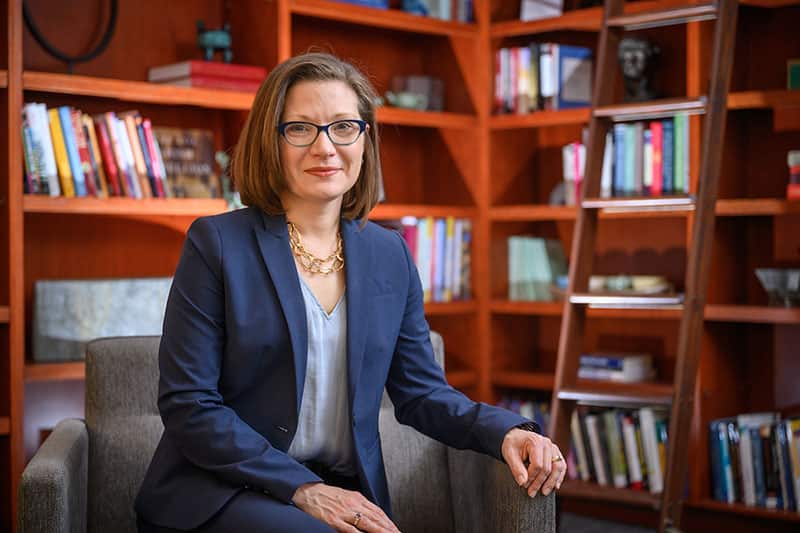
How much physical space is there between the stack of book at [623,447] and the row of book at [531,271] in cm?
51

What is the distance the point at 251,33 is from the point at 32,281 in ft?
3.61

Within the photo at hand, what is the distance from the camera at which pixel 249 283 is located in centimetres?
188

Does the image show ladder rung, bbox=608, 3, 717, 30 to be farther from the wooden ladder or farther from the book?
the book

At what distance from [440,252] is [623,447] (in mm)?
950

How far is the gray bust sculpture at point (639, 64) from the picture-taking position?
3814 millimetres

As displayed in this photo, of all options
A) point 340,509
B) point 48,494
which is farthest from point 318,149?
point 48,494

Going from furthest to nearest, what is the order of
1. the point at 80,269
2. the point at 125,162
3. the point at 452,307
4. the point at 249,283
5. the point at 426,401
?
1. the point at 452,307
2. the point at 80,269
3. the point at 125,162
4. the point at 426,401
5. the point at 249,283

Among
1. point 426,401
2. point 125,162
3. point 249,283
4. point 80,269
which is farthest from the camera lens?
point 80,269

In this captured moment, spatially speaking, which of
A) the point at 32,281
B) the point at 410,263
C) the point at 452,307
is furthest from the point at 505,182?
the point at 410,263

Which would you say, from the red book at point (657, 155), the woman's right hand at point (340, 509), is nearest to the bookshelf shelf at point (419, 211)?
the red book at point (657, 155)

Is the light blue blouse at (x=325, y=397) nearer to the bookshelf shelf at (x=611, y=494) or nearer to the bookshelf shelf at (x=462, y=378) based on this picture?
the bookshelf shelf at (x=611, y=494)

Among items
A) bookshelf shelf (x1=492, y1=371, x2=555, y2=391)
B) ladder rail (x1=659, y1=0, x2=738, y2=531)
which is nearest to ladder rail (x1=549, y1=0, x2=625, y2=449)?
ladder rail (x1=659, y1=0, x2=738, y2=531)

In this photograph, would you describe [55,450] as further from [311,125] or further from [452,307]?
[452,307]

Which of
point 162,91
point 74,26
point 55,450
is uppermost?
point 74,26
